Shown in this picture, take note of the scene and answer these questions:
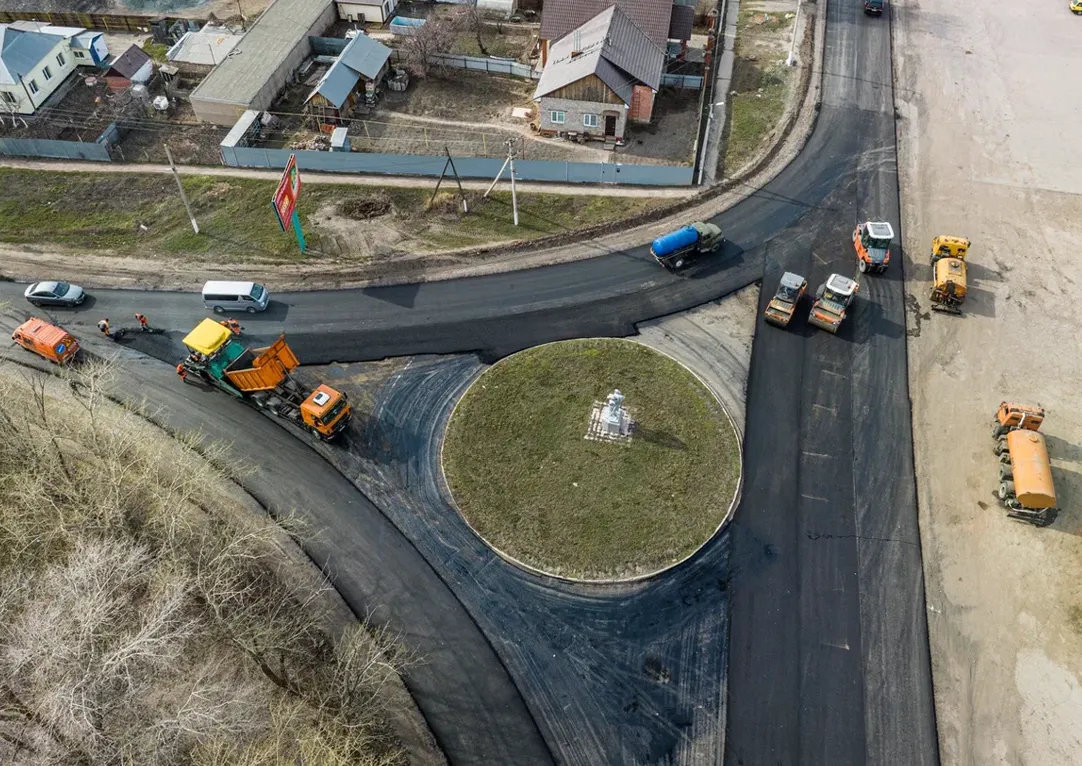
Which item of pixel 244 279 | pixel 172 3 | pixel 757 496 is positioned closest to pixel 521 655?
pixel 757 496

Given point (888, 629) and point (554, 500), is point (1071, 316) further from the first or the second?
point (554, 500)

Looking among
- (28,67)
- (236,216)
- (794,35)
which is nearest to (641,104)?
(794,35)

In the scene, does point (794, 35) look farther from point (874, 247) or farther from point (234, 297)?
point (234, 297)

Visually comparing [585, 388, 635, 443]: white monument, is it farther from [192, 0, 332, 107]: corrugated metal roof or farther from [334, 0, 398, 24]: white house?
[334, 0, 398, 24]: white house

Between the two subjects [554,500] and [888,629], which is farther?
[554,500]

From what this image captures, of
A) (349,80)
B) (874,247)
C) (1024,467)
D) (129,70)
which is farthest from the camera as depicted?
(129,70)
